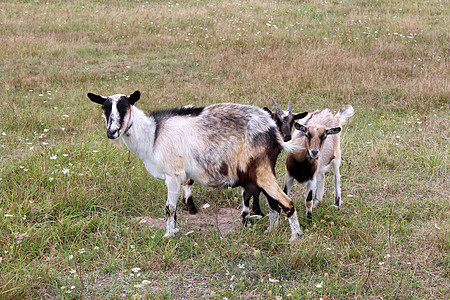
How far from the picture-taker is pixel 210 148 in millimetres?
5566

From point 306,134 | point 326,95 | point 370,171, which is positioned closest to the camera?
point 306,134

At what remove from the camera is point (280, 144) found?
559cm

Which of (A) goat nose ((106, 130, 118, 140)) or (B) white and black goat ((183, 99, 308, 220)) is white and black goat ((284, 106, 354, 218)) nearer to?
(B) white and black goat ((183, 99, 308, 220))

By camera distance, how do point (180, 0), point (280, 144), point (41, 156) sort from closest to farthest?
point (280, 144) < point (41, 156) < point (180, 0)

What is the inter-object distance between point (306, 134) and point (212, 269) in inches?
82.0

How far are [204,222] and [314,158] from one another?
155 centimetres

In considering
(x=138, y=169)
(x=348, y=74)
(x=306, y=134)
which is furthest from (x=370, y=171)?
(x=348, y=74)

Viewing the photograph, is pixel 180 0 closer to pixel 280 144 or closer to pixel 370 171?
pixel 370 171

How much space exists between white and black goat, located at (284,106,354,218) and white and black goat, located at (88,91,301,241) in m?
0.38

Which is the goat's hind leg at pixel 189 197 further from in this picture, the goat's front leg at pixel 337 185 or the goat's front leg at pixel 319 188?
the goat's front leg at pixel 337 185

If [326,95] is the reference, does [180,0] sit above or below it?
above

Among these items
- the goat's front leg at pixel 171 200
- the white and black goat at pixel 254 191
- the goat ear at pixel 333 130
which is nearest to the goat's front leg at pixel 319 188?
the white and black goat at pixel 254 191

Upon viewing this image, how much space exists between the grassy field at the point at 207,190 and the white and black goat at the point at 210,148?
535 millimetres

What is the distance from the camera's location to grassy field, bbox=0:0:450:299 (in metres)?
4.82
